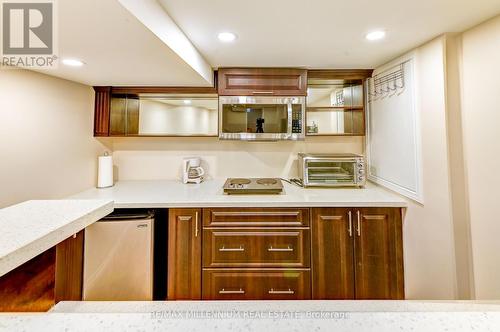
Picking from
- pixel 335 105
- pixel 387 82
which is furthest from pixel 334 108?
pixel 387 82

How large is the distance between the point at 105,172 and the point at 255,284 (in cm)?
178

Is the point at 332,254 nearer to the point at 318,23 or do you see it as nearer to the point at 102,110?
the point at 318,23

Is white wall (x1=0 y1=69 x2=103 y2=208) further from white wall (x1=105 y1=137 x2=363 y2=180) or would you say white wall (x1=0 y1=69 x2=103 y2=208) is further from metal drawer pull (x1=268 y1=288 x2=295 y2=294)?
metal drawer pull (x1=268 y1=288 x2=295 y2=294)

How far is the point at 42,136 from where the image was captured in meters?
1.57

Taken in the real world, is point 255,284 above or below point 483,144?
below

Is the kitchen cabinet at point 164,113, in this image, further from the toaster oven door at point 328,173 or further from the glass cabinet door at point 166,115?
the toaster oven door at point 328,173

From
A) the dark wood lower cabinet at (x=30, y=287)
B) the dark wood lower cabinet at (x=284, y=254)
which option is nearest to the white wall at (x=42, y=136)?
the dark wood lower cabinet at (x=284, y=254)

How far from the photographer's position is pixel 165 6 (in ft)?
3.62

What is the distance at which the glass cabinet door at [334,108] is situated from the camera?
7.03ft

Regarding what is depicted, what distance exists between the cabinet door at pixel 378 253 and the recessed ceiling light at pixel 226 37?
5.16ft

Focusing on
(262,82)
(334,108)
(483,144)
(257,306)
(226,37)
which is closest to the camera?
(257,306)

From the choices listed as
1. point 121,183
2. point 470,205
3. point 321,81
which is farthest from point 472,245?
point 121,183

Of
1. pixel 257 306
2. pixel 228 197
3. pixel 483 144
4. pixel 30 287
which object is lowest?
pixel 257 306

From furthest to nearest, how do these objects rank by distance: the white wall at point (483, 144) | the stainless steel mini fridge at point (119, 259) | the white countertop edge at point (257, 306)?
the stainless steel mini fridge at point (119, 259) < the white wall at point (483, 144) < the white countertop edge at point (257, 306)
